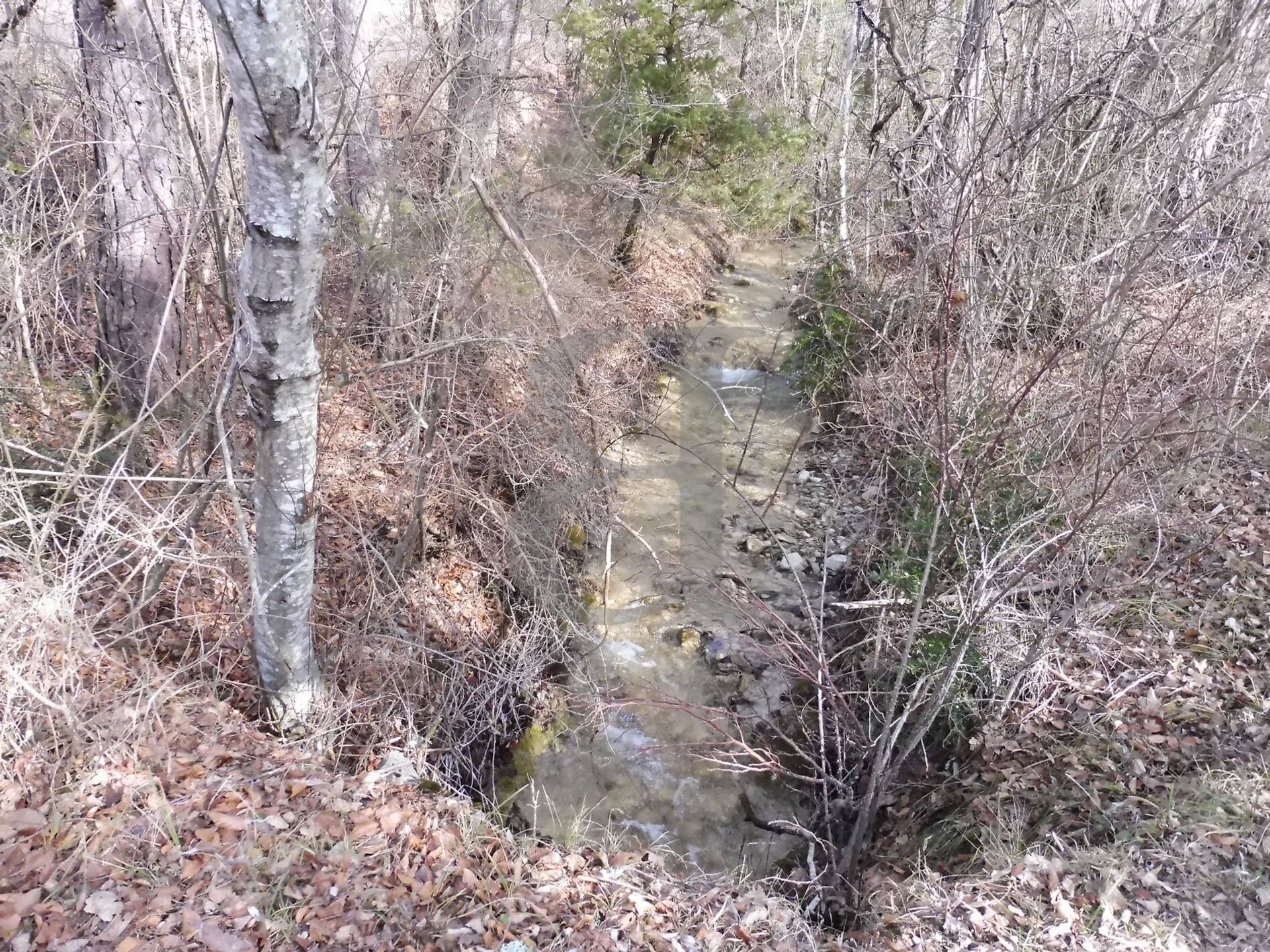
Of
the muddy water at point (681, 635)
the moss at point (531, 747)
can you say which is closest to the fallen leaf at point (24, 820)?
the muddy water at point (681, 635)

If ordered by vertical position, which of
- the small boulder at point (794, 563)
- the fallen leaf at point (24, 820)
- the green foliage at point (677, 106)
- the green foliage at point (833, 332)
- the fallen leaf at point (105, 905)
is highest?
the green foliage at point (677, 106)

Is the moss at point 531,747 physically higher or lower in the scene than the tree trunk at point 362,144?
lower

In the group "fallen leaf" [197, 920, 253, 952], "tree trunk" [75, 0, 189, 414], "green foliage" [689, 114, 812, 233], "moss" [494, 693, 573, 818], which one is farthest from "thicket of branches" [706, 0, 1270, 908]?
"tree trunk" [75, 0, 189, 414]

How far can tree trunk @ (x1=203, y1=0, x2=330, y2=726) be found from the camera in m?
2.30

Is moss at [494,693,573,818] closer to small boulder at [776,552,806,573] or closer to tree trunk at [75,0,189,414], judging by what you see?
small boulder at [776,552,806,573]

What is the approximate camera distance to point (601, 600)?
6.68 metres

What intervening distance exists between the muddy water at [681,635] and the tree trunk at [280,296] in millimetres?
1913

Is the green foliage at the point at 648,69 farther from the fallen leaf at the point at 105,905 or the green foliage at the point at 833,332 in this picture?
the fallen leaf at the point at 105,905

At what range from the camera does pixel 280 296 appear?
9.00 ft

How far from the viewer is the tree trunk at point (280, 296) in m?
2.30

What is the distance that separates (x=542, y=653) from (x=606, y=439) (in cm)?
270

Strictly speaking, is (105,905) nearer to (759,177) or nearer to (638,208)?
(638,208)

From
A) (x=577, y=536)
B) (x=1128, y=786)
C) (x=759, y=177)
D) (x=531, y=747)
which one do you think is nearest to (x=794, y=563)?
(x=577, y=536)

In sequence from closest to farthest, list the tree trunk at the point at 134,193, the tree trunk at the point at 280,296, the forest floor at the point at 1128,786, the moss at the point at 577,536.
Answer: the tree trunk at the point at 280,296 → the forest floor at the point at 1128,786 → the tree trunk at the point at 134,193 → the moss at the point at 577,536
